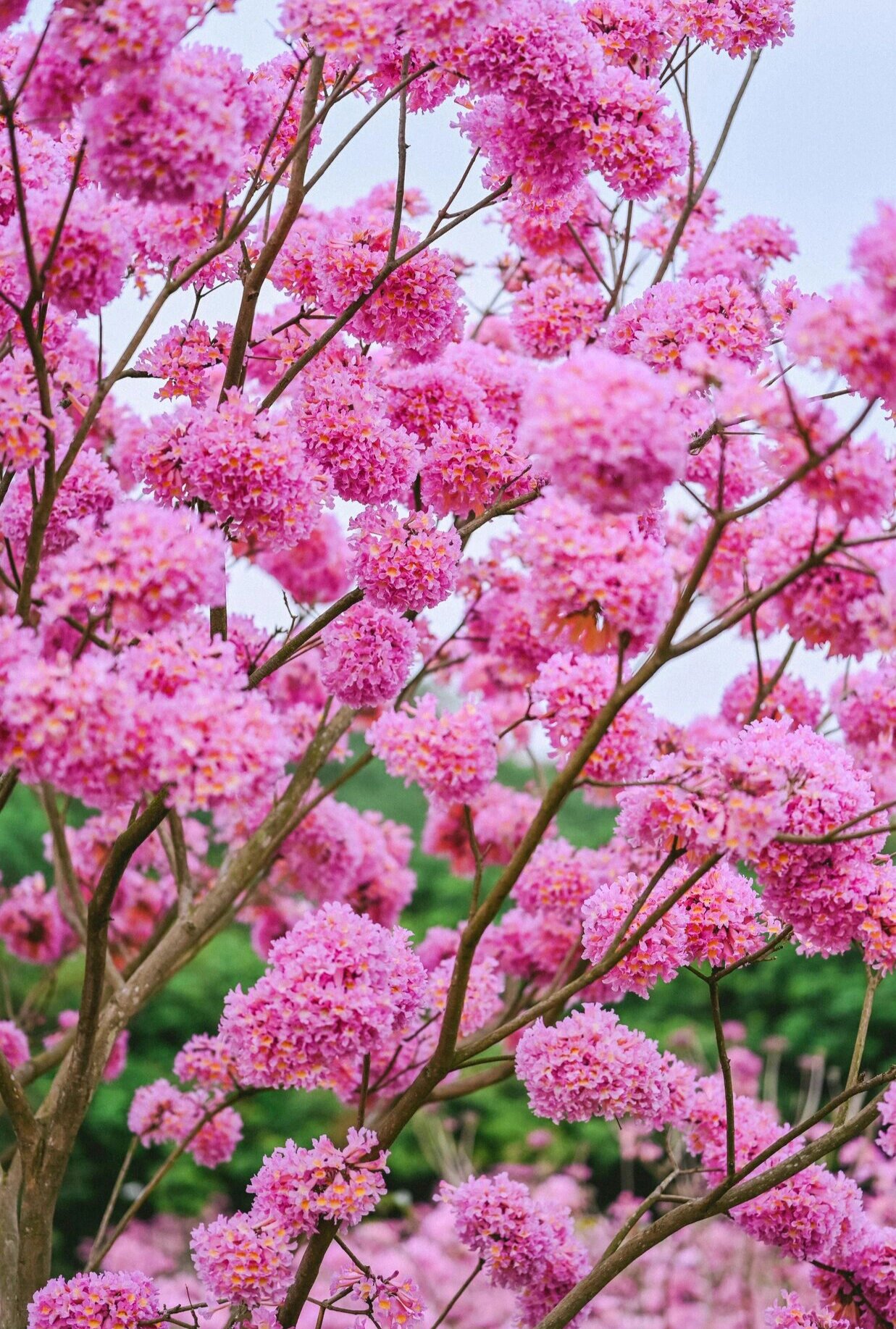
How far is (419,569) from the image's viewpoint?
272 centimetres

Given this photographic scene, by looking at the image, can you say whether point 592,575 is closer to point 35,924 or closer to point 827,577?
point 827,577

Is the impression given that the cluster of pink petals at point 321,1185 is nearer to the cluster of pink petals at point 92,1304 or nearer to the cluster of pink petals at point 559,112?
the cluster of pink petals at point 92,1304

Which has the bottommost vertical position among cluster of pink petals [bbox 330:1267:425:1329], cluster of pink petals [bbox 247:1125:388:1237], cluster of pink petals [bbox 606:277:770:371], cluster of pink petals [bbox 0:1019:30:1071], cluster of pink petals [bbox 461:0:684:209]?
cluster of pink petals [bbox 330:1267:425:1329]

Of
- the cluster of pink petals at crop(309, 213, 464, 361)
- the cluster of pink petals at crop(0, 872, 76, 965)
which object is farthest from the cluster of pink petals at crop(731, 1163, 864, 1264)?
the cluster of pink petals at crop(0, 872, 76, 965)

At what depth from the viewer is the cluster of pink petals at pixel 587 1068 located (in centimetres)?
278

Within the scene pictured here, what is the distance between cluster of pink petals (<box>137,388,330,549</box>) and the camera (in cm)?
247

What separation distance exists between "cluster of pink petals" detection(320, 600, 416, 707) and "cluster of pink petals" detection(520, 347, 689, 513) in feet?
3.30

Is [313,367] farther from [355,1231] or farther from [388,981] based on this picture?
[355,1231]

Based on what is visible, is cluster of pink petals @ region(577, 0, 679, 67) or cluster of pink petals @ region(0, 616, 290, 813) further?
cluster of pink petals @ region(577, 0, 679, 67)

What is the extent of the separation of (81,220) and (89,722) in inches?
35.5

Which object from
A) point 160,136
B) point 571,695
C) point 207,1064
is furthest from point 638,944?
point 160,136

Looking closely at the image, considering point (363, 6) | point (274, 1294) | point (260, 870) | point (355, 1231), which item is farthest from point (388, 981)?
point (355, 1231)

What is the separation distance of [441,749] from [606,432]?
0.92 metres

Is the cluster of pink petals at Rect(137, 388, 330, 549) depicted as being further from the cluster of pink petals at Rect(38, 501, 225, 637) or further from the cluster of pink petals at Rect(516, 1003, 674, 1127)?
the cluster of pink petals at Rect(516, 1003, 674, 1127)
